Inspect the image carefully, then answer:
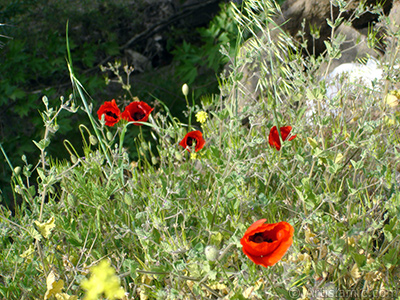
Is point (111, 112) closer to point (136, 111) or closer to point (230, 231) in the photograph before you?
point (136, 111)

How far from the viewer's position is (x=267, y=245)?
1.04m

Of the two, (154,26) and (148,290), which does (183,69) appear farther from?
(148,290)

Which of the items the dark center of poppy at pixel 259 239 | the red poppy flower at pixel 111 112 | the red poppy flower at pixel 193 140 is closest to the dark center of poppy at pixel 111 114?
the red poppy flower at pixel 111 112

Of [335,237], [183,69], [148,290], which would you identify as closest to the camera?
[335,237]

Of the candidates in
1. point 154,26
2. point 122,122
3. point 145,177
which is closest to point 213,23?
point 154,26

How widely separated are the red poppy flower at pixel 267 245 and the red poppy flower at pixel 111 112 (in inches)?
34.2

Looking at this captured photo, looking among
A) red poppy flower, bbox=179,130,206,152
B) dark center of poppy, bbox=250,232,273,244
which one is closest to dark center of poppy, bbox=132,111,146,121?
red poppy flower, bbox=179,130,206,152

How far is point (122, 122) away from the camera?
2018mm

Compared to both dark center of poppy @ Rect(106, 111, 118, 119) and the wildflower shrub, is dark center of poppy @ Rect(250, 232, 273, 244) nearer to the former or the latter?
the wildflower shrub

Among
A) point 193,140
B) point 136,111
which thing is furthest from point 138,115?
point 193,140

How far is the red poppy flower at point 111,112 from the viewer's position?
5.67ft

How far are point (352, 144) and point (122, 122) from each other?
1136mm

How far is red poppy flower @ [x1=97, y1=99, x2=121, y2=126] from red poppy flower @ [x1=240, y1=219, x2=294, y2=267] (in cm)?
87

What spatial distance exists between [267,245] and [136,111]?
97 centimetres
